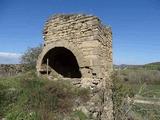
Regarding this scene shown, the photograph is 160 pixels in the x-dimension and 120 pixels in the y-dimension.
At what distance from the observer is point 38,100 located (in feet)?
18.8

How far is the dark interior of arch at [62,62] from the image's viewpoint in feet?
31.9

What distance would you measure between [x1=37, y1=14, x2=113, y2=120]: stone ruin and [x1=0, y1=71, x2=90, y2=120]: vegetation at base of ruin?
0.63 meters

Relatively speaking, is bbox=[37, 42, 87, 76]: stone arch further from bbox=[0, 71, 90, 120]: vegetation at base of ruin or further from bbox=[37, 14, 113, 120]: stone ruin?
bbox=[0, 71, 90, 120]: vegetation at base of ruin

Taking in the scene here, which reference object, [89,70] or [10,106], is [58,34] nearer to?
[89,70]

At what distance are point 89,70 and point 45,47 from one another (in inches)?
96.0

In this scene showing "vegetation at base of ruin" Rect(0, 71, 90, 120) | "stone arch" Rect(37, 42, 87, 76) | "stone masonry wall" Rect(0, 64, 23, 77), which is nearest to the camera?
"vegetation at base of ruin" Rect(0, 71, 90, 120)

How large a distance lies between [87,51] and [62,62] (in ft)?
10.2

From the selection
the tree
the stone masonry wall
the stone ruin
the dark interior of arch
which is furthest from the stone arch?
the tree

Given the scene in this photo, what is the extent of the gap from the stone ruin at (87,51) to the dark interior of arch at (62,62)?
5 cm

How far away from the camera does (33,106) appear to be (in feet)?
18.3

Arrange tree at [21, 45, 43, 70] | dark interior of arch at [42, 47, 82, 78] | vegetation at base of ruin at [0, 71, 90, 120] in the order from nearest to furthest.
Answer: vegetation at base of ruin at [0, 71, 90, 120]
dark interior of arch at [42, 47, 82, 78]
tree at [21, 45, 43, 70]

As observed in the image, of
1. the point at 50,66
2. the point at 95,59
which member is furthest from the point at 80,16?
the point at 50,66

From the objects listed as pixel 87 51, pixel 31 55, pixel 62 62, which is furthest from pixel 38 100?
pixel 31 55

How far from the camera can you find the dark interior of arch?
31.9 ft
